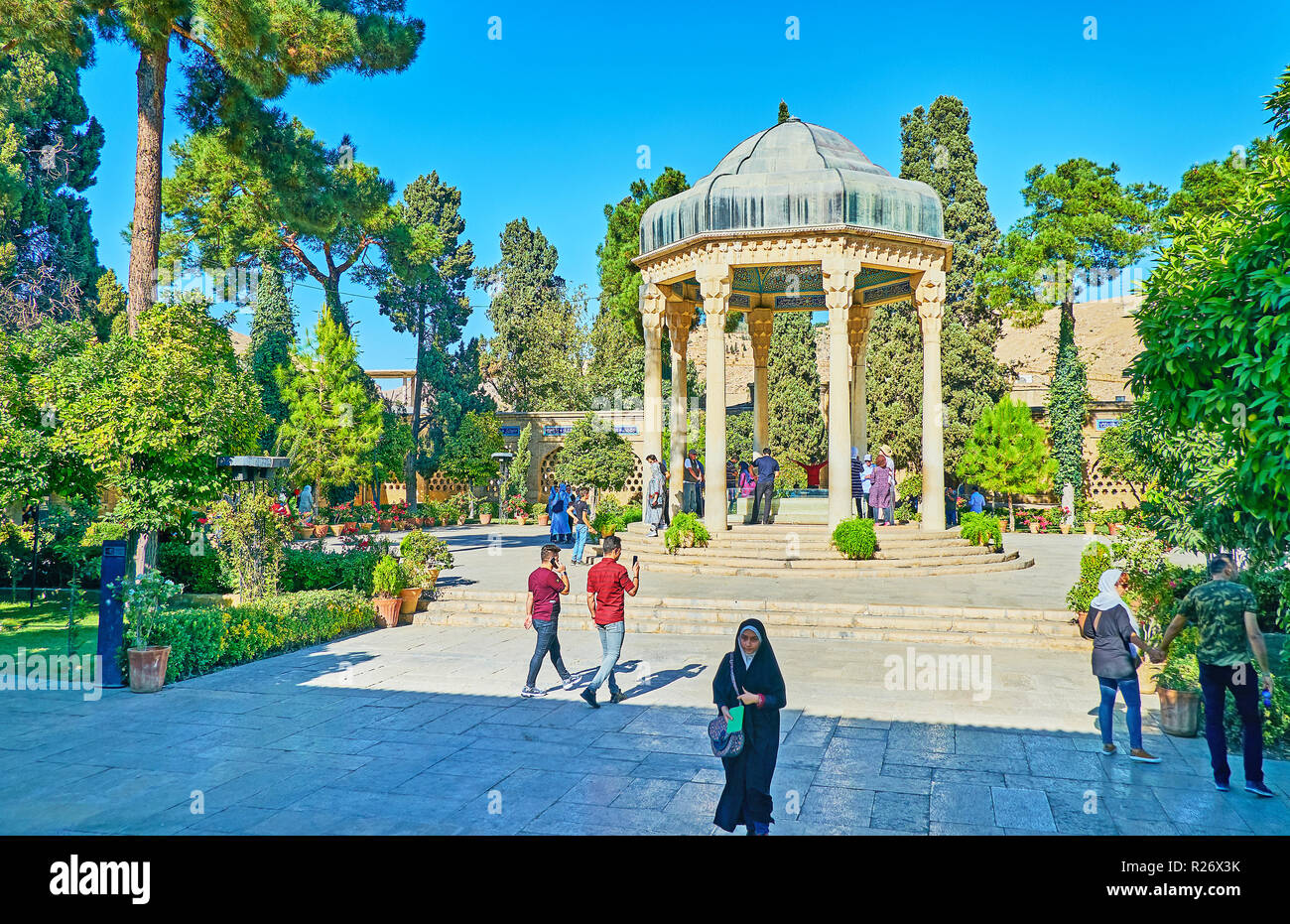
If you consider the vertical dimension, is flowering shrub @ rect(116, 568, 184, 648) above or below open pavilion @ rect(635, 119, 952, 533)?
below

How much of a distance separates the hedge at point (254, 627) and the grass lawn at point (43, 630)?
1.50 metres

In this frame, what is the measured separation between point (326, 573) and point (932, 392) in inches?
486

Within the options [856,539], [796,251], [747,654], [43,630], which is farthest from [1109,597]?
[43,630]

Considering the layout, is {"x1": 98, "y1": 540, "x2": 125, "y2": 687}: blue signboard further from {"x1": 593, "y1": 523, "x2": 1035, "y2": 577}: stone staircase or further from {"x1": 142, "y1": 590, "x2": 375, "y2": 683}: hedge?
{"x1": 593, "y1": 523, "x2": 1035, "y2": 577}: stone staircase

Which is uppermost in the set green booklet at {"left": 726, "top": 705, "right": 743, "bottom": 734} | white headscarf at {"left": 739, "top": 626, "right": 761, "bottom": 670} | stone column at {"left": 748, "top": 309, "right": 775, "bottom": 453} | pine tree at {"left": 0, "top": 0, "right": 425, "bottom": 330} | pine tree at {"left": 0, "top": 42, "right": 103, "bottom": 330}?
pine tree at {"left": 0, "top": 42, "right": 103, "bottom": 330}

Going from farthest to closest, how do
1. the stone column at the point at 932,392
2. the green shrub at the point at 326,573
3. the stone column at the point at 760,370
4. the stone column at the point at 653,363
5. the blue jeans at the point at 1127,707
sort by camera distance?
the stone column at the point at 760,370, the stone column at the point at 653,363, the stone column at the point at 932,392, the green shrub at the point at 326,573, the blue jeans at the point at 1127,707

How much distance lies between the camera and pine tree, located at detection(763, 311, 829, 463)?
34.6 metres

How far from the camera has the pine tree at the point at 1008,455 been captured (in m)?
28.8

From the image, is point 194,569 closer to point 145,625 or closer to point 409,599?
point 409,599

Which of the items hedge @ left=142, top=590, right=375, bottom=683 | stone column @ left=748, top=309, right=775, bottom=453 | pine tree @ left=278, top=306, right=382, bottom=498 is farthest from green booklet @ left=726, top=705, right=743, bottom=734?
pine tree @ left=278, top=306, right=382, bottom=498

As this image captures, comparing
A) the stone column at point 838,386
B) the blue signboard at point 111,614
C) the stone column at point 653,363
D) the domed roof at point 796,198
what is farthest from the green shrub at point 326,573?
the domed roof at point 796,198

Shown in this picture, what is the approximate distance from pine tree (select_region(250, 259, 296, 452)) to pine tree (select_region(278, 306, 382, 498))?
72 cm

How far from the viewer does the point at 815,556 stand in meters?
16.2

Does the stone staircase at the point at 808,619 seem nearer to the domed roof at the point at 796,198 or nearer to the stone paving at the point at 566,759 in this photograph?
the stone paving at the point at 566,759
